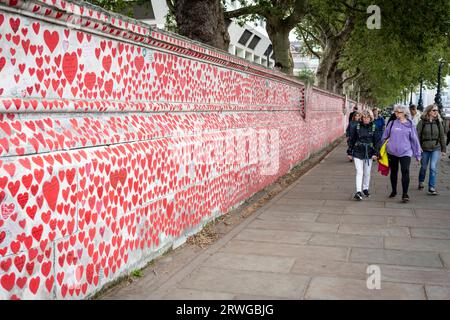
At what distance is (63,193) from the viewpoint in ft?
12.4

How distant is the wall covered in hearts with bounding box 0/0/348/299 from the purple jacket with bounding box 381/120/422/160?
3.43m

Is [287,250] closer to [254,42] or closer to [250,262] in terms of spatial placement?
[250,262]

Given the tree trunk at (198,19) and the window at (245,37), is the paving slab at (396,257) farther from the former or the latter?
the window at (245,37)

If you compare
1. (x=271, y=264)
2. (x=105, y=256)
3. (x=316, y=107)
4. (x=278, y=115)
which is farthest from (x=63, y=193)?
(x=316, y=107)

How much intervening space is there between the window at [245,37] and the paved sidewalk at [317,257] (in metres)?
46.1

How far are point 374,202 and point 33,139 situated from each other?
22.5ft

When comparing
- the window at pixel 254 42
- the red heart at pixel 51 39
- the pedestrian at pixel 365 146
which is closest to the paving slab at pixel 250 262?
the red heart at pixel 51 39

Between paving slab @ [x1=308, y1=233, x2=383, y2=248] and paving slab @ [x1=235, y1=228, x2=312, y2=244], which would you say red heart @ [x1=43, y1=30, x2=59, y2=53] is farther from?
paving slab @ [x1=308, y1=233, x2=383, y2=248]

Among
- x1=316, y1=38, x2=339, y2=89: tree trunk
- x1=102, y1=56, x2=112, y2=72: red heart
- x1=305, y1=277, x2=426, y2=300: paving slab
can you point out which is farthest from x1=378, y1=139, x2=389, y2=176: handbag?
x1=316, y1=38, x2=339, y2=89: tree trunk

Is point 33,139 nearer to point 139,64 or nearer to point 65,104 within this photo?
point 65,104

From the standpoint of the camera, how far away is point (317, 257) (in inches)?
218

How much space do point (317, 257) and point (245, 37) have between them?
50.5 metres

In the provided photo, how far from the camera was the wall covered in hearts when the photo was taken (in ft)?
11.2

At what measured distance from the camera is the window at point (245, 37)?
53312mm
